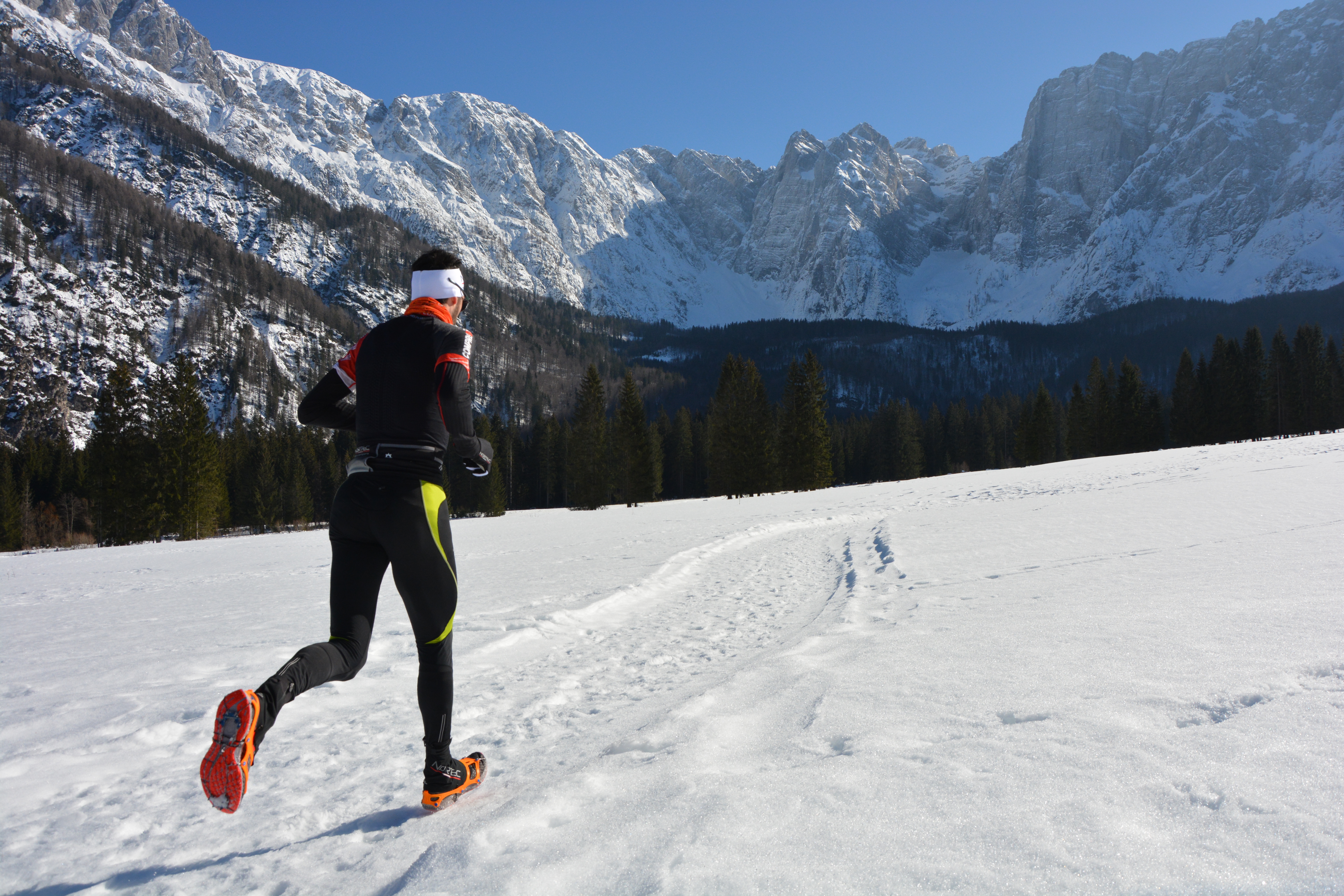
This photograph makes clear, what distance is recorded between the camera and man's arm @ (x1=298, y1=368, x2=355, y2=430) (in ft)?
10.6

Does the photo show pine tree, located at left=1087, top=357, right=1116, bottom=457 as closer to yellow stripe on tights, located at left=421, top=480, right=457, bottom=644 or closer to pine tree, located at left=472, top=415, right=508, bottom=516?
pine tree, located at left=472, top=415, right=508, bottom=516

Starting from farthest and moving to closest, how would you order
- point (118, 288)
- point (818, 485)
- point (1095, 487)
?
point (118, 288) → point (818, 485) → point (1095, 487)

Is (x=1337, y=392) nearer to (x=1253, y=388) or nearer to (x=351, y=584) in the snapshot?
(x=1253, y=388)

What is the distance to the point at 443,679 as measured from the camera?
2885 mm

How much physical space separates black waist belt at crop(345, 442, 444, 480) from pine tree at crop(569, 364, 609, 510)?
154 feet

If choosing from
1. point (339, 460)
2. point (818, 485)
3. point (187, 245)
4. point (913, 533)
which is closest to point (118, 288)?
point (187, 245)

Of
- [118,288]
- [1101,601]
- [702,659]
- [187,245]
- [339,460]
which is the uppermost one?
[187,245]

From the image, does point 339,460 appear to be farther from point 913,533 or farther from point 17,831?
point 17,831

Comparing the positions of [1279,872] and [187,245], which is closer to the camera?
[1279,872]

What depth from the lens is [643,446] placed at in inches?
1966

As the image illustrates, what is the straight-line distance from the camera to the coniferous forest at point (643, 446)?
34719 mm

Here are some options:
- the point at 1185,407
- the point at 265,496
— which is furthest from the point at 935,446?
the point at 265,496

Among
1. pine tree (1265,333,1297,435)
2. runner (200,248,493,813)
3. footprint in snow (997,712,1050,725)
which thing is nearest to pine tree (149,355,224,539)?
runner (200,248,493,813)

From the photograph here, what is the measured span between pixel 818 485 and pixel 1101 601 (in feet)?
142
